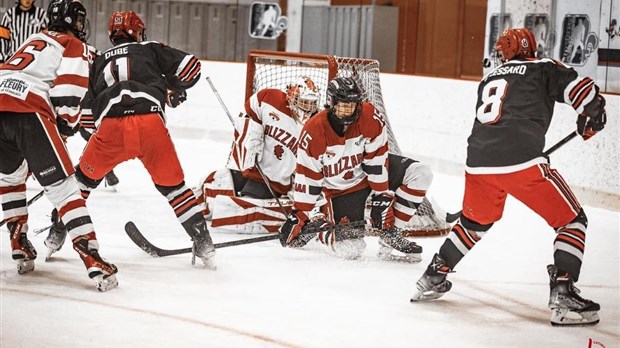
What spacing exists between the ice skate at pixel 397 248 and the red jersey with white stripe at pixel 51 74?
5.01 feet

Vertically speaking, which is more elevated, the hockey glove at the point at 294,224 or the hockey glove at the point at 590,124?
the hockey glove at the point at 590,124

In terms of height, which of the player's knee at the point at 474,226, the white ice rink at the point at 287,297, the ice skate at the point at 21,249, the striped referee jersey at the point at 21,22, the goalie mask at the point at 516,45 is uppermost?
the striped referee jersey at the point at 21,22

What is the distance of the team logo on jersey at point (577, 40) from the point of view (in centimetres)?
672

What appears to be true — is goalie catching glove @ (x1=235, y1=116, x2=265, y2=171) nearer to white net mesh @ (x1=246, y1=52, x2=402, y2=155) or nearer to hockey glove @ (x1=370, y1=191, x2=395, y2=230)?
white net mesh @ (x1=246, y1=52, x2=402, y2=155)

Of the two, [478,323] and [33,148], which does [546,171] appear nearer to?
[478,323]

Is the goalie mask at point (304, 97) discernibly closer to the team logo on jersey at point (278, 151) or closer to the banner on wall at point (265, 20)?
the team logo on jersey at point (278, 151)

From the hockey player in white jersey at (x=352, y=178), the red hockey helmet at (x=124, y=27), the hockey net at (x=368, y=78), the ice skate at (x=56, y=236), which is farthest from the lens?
the hockey net at (x=368, y=78)

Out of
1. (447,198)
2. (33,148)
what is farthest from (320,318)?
(447,198)

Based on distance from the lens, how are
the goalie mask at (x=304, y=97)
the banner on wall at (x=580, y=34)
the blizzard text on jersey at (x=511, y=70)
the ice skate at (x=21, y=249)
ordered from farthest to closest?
1. the banner on wall at (x=580, y=34)
2. the goalie mask at (x=304, y=97)
3. the ice skate at (x=21, y=249)
4. the blizzard text on jersey at (x=511, y=70)

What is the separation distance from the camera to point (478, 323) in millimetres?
3703

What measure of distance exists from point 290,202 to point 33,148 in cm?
172

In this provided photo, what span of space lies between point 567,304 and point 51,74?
2.06 metres

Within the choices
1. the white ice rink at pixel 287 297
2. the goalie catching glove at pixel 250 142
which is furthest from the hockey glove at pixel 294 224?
the goalie catching glove at pixel 250 142

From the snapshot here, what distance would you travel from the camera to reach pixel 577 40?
6844 millimetres
